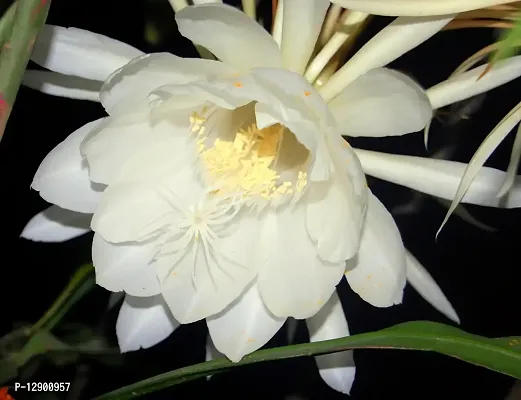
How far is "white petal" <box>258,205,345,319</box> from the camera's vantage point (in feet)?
1.72

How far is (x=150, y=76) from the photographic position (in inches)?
18.8

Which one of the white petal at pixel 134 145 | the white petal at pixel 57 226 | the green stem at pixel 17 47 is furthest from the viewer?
the white petal at pixel 57 226

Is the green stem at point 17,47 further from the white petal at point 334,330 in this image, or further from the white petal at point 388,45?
the white petal at point 334,330

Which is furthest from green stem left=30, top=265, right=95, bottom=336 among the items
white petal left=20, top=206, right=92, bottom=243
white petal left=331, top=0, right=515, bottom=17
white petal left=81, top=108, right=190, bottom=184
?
white petal left=331, top=0, right=515, bottom=17

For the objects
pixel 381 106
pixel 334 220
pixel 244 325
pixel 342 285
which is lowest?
pixel 342 285

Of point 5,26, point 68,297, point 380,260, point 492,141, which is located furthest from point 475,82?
point 68,297

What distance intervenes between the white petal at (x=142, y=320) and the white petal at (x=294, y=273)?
0.41ft

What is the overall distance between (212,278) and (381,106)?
0.22 m

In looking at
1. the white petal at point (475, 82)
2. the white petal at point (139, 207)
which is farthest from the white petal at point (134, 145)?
the white petal at point (475, 82)

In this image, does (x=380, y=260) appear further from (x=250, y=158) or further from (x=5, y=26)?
(x=5, y=26)

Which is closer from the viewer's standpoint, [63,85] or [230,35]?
[230,35]

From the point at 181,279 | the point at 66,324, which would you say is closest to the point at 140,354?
the point at 66,324

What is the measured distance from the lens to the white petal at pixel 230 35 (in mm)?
431

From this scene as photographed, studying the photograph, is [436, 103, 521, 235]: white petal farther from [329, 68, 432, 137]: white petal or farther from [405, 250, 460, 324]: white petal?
[405, 250, 460, 324]: white petal
